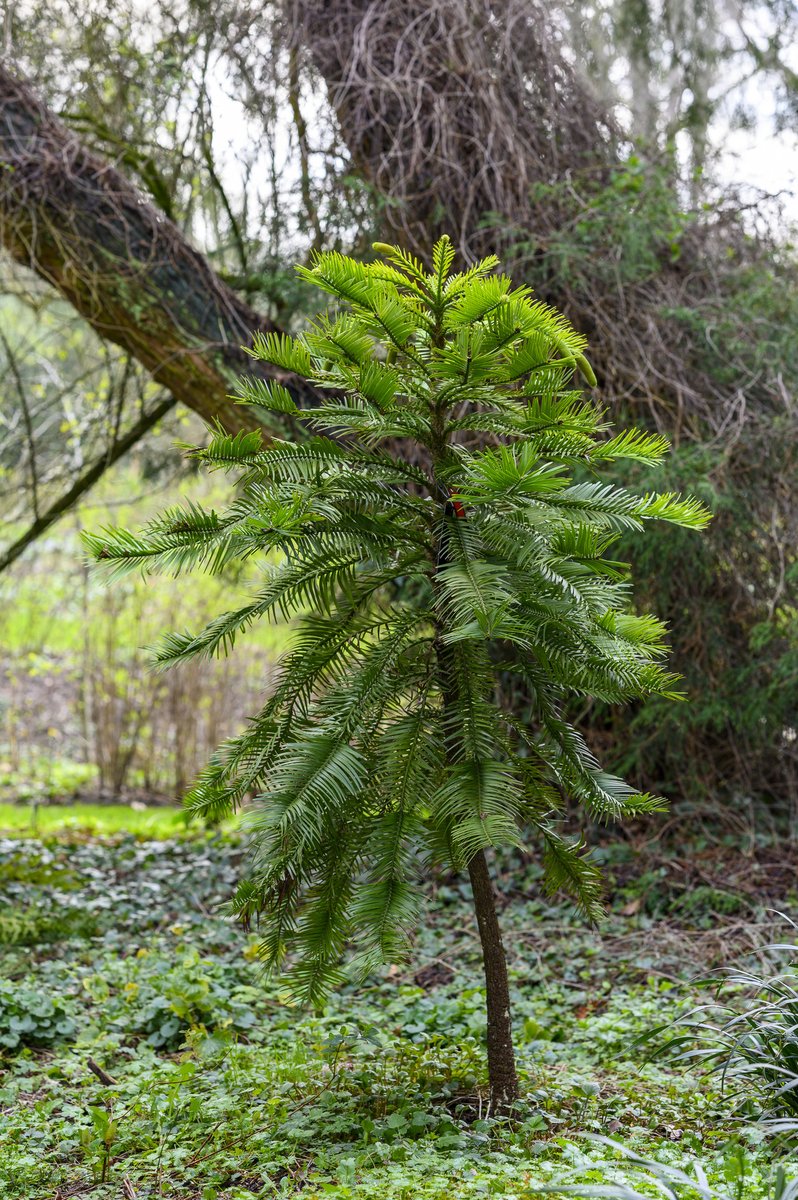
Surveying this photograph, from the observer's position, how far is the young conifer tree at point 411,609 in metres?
2.25

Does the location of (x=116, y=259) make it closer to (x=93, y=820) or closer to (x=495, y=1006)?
(x=495, y=1006)

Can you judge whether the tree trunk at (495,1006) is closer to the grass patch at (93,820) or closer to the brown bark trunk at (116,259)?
the brown bark trunk at (116,259)

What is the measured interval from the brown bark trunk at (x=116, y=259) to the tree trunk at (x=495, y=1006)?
2943 mm

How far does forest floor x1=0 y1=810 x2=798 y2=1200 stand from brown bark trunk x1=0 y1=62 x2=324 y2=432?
2560 millimetres

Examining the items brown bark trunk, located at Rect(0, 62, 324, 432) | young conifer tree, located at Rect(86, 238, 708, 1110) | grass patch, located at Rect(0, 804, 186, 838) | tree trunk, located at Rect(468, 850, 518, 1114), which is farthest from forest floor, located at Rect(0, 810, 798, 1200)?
brown bark trunk, located at Rect(0, 62, 324, 432)

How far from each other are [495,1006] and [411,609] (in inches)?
43.0

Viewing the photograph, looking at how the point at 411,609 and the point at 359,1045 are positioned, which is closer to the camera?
the point at 411,609

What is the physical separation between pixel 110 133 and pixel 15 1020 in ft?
14.4

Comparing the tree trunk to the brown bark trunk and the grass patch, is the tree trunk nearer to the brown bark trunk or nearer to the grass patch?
the brown bark trunk

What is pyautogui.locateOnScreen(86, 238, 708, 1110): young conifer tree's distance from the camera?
2.25 m

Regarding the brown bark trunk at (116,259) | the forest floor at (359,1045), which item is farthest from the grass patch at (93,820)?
the brown bark trunk at (116,259)

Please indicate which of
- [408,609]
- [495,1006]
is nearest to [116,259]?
[408,609]

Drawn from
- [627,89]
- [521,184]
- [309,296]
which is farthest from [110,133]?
[627,89]

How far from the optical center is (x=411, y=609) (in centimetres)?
273
